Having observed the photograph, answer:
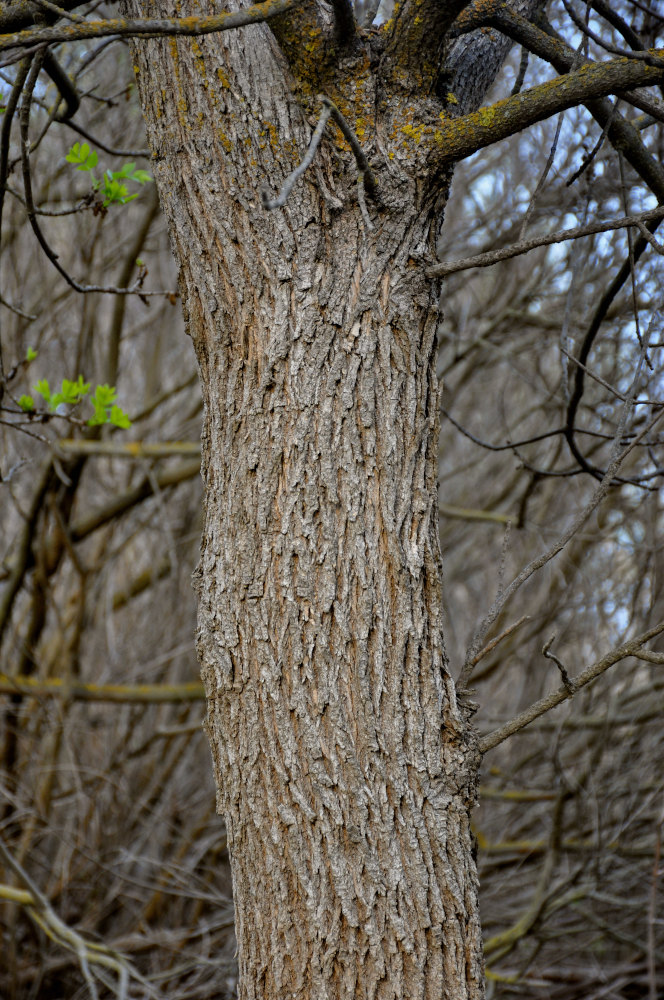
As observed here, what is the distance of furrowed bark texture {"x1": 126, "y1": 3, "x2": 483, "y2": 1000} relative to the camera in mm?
1392

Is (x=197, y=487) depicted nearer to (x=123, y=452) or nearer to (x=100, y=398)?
(x=123, y=452)

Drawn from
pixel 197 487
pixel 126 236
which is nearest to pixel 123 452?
pixel 197 487

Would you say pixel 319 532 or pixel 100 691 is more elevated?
pixel 100 691

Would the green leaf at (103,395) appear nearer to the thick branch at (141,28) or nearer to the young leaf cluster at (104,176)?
the young leaf cluster at (104,176)

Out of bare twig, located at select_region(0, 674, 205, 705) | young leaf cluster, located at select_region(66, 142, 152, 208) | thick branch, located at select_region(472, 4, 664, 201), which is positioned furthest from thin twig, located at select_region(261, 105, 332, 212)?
bare twig, located at select_region(0, 674, 205, 705)

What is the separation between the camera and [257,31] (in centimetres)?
163

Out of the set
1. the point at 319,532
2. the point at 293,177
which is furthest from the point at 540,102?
the point at 319,532

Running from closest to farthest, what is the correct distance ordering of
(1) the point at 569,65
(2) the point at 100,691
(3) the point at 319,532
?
(3) the point at 319,532 < (1) the point at 569,65 < (2) the point at 100,691

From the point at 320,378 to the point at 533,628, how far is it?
3.79m

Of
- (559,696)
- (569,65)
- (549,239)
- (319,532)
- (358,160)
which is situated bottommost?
(559,696)

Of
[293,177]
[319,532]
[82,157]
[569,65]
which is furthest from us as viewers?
[82,157]

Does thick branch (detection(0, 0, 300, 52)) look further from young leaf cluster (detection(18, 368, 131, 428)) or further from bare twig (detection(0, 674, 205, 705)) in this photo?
bare twig (detection(0, 674, 205, 705))

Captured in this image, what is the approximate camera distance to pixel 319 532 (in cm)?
147

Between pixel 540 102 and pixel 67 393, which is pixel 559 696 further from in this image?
pixel 67 393
